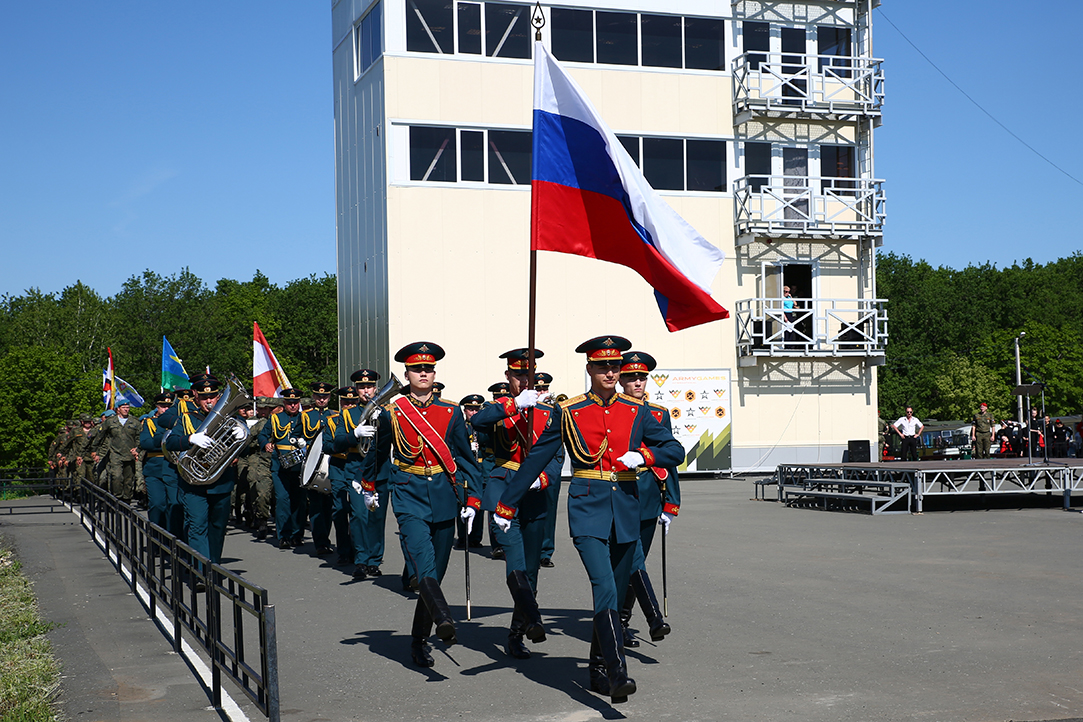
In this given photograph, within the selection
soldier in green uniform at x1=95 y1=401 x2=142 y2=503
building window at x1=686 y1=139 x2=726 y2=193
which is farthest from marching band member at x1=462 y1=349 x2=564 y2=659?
building window at x1=686 y1=139 x2=726 y2=193

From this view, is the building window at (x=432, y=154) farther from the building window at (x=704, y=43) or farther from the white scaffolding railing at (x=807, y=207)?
the white scaffolding railing at (x=807, y=207)

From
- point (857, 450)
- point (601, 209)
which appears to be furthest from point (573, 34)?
point (601, 209)

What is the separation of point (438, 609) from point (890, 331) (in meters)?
80.6

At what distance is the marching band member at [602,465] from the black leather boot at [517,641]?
0.93m

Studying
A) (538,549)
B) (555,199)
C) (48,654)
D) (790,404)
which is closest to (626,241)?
(555,199)

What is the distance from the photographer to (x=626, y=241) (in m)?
8.42

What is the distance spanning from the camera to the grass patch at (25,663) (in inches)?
254

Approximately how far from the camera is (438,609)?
717cm

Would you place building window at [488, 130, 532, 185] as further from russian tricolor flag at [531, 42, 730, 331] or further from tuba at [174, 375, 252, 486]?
russian tricolor flag at [531, 42, 730, 331]

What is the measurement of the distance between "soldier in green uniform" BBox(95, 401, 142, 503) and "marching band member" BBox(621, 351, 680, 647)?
1581 cm

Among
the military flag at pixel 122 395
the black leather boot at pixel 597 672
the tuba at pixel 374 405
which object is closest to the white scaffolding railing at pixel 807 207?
the military flag at pixel 122 395

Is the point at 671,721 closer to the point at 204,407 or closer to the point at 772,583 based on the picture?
the point at 772,583

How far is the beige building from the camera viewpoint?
94.5 feet

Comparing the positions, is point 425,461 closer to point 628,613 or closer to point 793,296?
point 628,613
